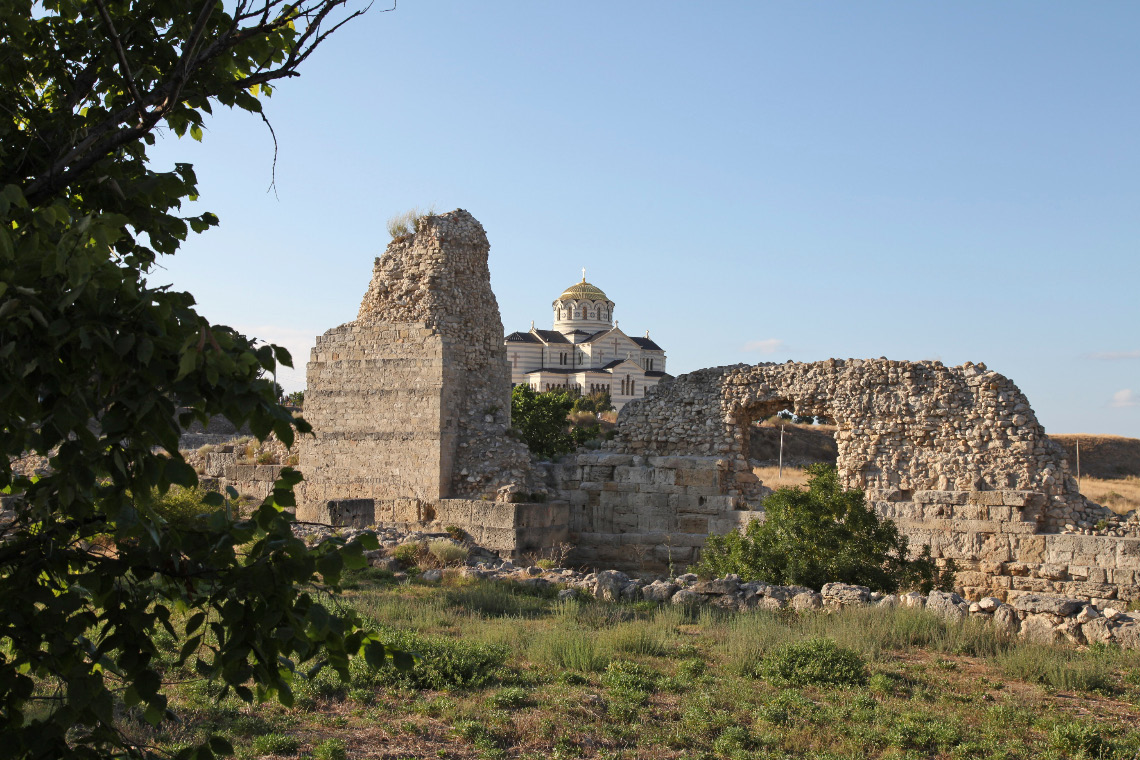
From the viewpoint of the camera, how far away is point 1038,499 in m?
12.1

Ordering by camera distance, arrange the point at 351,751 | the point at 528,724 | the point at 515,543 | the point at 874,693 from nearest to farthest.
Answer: the point at 351,751 → the point at 528,724 → the point at 874,693 → the point at 515,543

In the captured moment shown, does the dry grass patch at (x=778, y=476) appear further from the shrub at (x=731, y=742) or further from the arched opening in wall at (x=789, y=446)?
the shrub at (x=731, y=742)

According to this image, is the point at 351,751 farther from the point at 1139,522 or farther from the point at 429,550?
the point at 1139,522

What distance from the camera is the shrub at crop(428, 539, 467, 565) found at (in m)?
11.5

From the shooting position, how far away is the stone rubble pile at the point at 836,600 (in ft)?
25.0

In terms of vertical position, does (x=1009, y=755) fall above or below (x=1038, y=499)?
below

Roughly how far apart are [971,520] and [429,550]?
25.1 ft

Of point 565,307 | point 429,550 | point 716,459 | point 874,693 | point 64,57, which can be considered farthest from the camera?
point 565,307

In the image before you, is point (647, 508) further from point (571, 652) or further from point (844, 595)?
point (571, 652)

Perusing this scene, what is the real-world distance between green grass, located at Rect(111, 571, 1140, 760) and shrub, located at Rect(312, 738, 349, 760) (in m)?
0.01

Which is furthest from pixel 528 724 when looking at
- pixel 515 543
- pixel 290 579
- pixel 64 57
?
pixel 515 543

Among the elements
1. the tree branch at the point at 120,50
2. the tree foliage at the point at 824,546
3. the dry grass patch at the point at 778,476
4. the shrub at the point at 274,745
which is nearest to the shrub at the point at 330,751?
the shrub at the point at 274,745

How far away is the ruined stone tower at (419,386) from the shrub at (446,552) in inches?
102

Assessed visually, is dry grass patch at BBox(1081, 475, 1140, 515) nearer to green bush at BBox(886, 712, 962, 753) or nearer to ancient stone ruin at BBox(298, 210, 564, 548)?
ancient stone ruin at BBox(298, 210, 564, 548)
